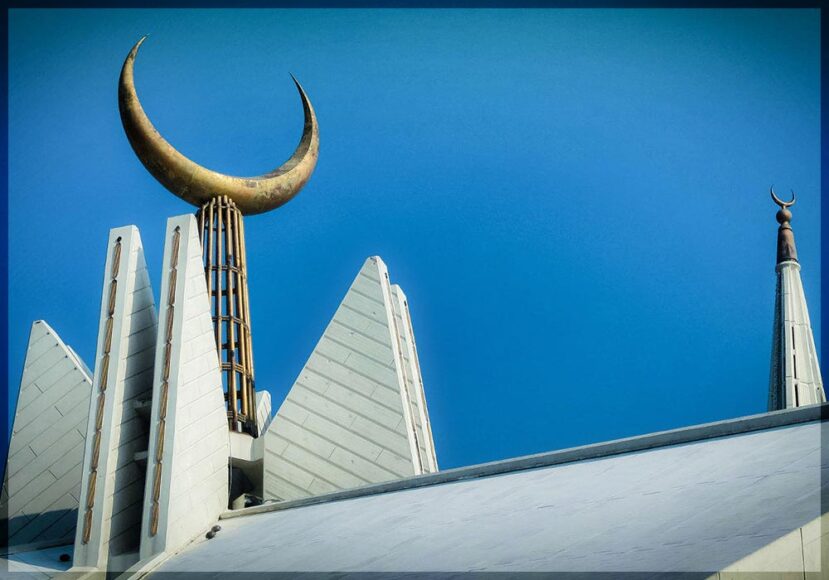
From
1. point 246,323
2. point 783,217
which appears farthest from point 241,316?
point 783,217

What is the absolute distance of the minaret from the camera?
18.4 m

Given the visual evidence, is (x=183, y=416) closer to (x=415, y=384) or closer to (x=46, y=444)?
(x=46, y=444)

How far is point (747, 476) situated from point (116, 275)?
9.69 m

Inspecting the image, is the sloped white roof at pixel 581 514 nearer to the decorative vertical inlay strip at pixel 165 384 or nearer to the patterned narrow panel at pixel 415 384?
the decorative vertical inlay strip at pixel 165 384

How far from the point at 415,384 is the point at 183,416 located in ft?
18.8

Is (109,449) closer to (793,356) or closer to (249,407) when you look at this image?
(249,407)

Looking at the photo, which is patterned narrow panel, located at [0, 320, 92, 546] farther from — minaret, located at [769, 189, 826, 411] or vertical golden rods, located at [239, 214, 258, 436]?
minaret, located at [769, 189, 826, 411]

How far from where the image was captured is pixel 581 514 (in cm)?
809

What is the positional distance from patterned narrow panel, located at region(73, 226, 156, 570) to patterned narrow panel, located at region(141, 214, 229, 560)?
1.44 ft

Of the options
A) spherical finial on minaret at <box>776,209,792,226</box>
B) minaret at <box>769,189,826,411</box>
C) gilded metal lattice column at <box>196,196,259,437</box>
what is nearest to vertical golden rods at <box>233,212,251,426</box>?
gilded metal lattice column at <box>196,196,259,437</box>

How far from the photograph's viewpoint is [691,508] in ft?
23.4

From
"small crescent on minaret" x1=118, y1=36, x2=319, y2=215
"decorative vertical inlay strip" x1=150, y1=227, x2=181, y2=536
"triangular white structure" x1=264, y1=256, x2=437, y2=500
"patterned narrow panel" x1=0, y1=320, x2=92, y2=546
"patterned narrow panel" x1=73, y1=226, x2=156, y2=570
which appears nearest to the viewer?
"decorative vertical inlay strip" x1=150, y1=227, x2=181, y2=536

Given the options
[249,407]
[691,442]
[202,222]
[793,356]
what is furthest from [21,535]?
[793,356]

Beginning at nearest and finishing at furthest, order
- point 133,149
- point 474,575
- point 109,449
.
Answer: point 474,575 < point 109,449 < point 133,149
